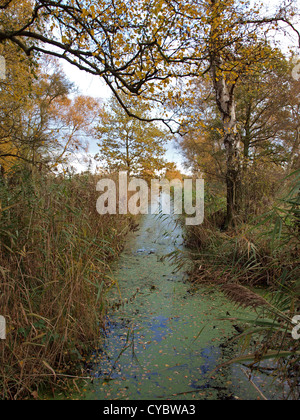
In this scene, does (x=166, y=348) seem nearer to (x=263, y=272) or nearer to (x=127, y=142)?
(x=263, y=272)

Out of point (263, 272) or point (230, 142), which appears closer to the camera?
point (263, 272)

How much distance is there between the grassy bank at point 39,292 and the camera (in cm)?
178

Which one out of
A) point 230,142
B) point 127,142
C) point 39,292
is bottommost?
point 39,292

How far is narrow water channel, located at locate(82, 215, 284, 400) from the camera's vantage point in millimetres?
1850

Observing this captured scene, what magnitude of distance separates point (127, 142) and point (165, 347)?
1184 cm

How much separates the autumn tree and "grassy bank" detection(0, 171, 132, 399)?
11.0 meters

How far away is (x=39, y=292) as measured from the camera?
2.17 metres

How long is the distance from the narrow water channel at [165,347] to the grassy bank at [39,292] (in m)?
0.24

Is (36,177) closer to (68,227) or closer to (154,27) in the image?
(68,227)

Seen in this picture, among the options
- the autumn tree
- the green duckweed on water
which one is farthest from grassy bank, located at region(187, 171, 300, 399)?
the autumn tree

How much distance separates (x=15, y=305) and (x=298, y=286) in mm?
1533

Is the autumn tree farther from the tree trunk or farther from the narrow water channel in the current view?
the narrow water channel

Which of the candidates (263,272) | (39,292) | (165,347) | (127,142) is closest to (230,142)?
(263,272)
